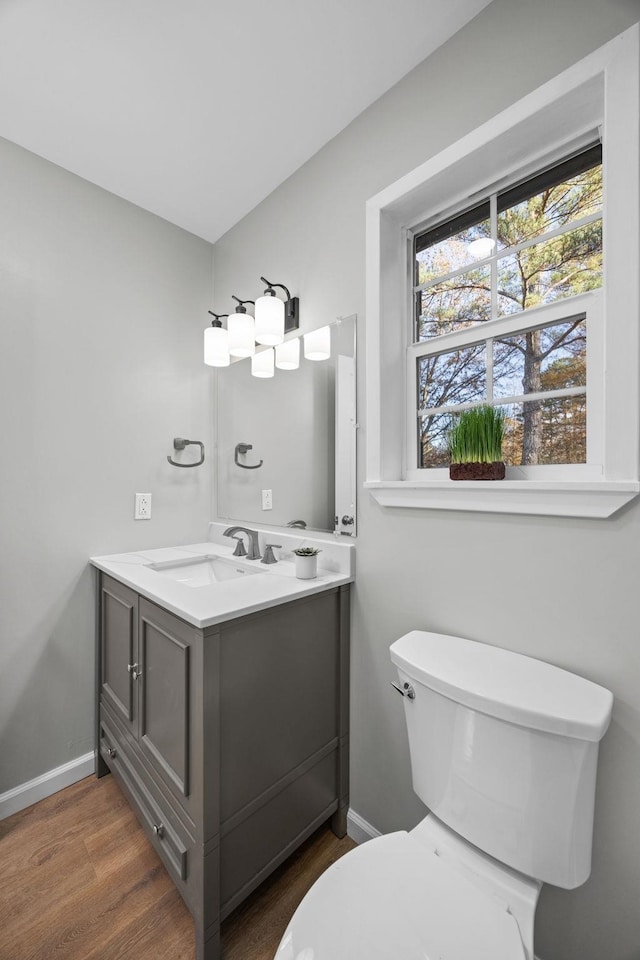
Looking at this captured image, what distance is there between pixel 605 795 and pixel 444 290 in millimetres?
1397

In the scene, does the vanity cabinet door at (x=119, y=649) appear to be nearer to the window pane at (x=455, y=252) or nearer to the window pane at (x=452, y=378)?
the window pane at (x=452, y=378)

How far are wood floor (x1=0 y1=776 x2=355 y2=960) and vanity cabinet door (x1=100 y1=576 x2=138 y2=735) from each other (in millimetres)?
374

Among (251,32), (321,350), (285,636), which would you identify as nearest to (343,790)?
(285,636)

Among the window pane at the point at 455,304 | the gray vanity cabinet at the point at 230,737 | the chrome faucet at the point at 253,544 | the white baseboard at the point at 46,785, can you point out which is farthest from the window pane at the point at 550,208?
the white baseboard at the point at 46,785

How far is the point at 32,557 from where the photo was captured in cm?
158

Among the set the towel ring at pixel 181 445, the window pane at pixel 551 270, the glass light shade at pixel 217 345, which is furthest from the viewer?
the towel ring at pixel 181 445

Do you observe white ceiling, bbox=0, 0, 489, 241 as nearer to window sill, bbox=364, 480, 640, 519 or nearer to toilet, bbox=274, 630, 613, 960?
window sill, bbox=364, 480, 640, 519

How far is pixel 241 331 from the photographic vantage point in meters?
1.71

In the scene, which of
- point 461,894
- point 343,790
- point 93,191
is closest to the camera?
point 461,894

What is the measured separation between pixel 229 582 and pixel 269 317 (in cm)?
101

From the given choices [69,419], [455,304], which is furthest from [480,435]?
[69,419]

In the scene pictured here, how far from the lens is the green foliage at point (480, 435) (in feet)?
3.62

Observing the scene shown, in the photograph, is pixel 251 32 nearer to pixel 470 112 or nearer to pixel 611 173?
pixel 470 112

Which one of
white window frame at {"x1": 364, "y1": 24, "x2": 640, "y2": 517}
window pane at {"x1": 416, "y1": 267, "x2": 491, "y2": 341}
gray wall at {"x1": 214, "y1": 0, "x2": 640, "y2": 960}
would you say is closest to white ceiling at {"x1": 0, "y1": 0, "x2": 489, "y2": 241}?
gray wall at {"x1": 214, "y1": 0, "x2": 640, "y2": 960}
